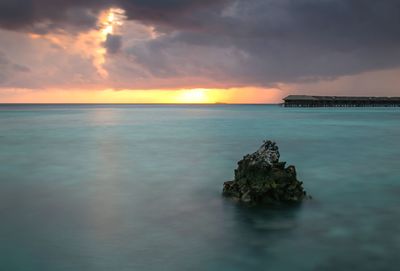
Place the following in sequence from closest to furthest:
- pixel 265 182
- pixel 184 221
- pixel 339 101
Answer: pixel 184 221 → pixel 265 182 → pixel 339 101

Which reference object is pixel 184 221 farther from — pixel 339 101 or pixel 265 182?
pixel 339 101

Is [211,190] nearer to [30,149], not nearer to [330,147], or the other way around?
[330,147]

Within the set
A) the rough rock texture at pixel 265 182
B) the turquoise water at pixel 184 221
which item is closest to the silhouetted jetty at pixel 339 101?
the turquoise water at pixel 184 221

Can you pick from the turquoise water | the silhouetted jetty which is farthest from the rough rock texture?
the silhouetted jetty

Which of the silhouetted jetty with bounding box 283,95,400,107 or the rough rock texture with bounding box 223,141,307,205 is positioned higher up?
the silhouetted jetty with bounding box 283,95,400,107

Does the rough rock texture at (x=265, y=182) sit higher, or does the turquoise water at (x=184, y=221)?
the rough rock texture at (x=265, y=182)

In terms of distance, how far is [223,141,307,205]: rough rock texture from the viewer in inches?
533

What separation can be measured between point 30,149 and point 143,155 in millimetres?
10584

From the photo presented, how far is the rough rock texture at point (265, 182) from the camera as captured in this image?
44.4 ft

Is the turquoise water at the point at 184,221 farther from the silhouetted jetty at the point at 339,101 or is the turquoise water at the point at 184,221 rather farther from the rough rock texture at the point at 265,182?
the silhouetted jetty at the point at 339,101

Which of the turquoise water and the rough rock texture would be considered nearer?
the turquoise water

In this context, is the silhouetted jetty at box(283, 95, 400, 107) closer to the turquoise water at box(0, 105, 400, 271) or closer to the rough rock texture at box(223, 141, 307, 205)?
the turquoise water at box(0, 105, 400, 271)

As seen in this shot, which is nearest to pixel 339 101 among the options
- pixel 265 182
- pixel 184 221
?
pixel 265 182

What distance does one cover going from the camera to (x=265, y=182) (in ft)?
44.7
